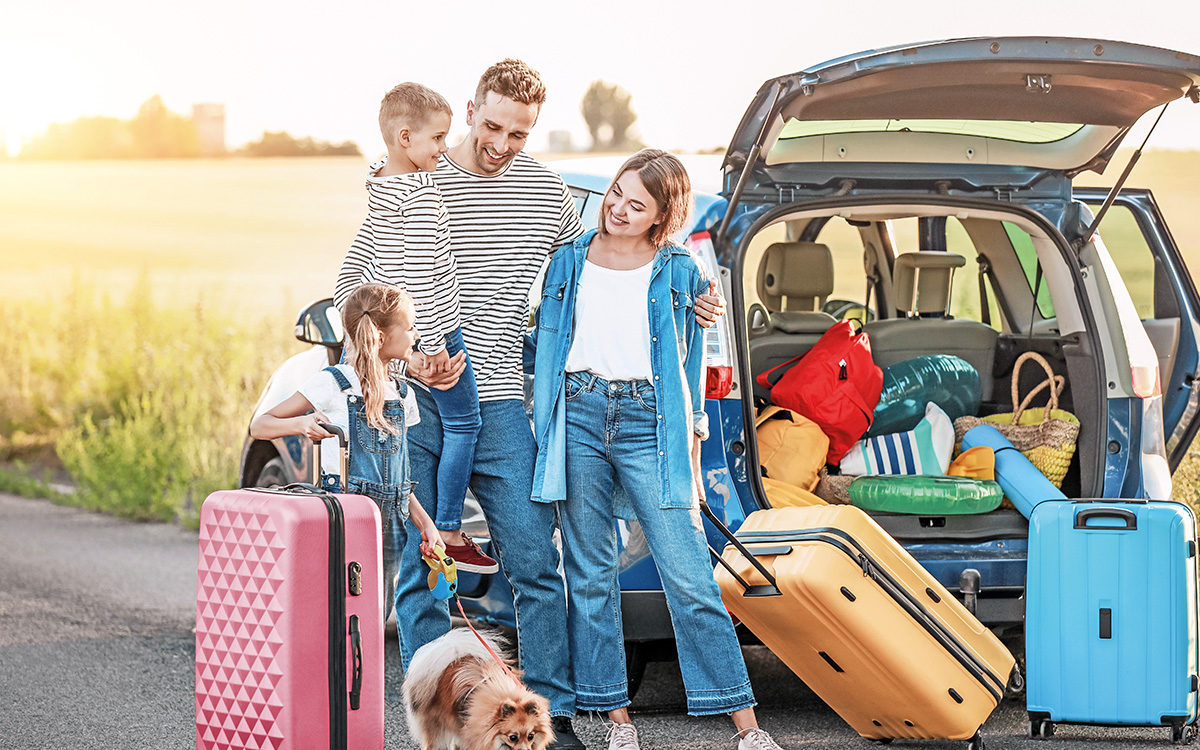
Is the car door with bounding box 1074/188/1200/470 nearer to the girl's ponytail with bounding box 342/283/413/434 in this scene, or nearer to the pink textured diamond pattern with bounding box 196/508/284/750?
the girl's ponytail with bounding box 342/283/413/434

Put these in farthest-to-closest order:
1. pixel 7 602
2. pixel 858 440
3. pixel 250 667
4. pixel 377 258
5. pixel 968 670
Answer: pixel 7 602 → pixel 858 440 → pixel 968 670 → pixel 377 258 → pixel 250 667

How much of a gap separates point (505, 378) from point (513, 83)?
2.76 feet

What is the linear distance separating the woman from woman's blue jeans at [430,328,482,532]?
0.69 feet

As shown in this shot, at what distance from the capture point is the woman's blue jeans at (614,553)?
3.97 m

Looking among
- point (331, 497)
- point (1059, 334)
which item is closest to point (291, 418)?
point (331, 497)

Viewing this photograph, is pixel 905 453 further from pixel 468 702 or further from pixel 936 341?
pixel 468 702

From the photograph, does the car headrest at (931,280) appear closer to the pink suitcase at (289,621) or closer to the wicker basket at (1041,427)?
the wicker basket at (1041,427)

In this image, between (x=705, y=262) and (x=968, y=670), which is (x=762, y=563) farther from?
(x=705, y=262)

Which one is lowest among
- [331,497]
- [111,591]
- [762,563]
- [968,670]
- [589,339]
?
[111,591]

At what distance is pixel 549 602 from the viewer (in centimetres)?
410

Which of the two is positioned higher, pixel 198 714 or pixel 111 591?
pixel 198 714

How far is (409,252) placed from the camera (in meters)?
3.78

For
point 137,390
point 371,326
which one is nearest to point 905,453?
point 371,326

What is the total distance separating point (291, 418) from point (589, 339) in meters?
0.90
